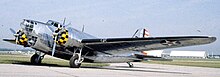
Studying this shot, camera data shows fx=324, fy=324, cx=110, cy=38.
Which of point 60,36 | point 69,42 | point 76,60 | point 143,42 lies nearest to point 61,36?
point 60,36

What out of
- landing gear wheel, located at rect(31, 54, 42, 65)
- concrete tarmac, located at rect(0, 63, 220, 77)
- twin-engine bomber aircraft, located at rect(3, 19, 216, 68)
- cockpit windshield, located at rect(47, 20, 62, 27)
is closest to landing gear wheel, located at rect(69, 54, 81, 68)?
twin-engine bomber aircraft, located at rect(3, 19, 216, 68)

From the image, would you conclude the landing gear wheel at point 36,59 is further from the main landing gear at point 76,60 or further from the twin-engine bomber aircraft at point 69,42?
the main landing gear at point 76,60

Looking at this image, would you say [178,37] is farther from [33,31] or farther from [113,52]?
[33,31]

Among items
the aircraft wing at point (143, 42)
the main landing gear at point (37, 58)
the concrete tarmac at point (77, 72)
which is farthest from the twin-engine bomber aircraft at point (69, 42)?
the concrete tarmac at point (77, 72)

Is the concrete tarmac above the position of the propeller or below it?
below

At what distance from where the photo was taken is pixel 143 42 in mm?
20375

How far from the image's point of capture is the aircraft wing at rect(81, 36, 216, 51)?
1808 cm

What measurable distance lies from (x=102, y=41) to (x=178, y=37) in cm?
529

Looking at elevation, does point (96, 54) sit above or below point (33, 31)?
below

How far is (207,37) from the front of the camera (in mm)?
16766

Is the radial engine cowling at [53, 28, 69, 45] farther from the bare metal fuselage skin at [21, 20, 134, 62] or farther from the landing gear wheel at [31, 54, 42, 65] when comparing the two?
the landing gear wheel at [31, 54, 42, 65]

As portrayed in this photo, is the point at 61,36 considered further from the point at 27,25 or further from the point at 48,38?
the point at 27,25

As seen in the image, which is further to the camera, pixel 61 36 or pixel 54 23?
pixel 54 23

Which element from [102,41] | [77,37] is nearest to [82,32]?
[77,37]
